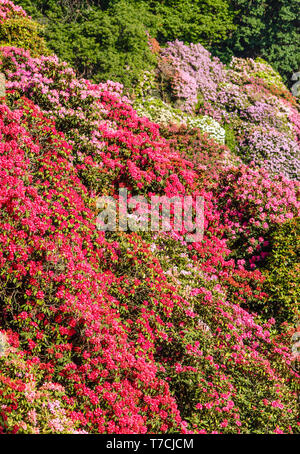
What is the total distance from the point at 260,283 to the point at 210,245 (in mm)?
1411

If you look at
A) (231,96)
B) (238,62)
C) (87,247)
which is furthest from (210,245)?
(238,62)

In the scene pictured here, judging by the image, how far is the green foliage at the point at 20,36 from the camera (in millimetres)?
11680

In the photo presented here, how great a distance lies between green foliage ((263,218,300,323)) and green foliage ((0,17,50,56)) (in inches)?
315

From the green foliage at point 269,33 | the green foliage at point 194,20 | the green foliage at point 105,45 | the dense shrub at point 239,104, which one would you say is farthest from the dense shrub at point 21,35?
the green foliage at point 269,33

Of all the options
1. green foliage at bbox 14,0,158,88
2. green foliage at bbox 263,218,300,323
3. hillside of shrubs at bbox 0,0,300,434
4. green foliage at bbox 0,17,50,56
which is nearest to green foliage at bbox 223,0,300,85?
green foliage at bbox 14,0,158,88

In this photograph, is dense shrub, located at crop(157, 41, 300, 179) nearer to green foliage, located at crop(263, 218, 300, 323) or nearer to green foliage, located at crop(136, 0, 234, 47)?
green foliage, located at crop(136, 0, 234, 47)

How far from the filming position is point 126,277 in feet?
24.1

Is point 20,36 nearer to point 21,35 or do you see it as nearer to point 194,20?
point 21,35

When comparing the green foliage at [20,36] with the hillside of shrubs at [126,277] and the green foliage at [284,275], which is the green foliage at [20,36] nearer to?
the hillside of shrubs at [126,277]

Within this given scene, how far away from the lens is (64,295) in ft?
19.1

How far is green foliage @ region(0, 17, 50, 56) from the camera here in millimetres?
11680

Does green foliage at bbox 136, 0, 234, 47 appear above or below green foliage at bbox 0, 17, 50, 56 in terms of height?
above
